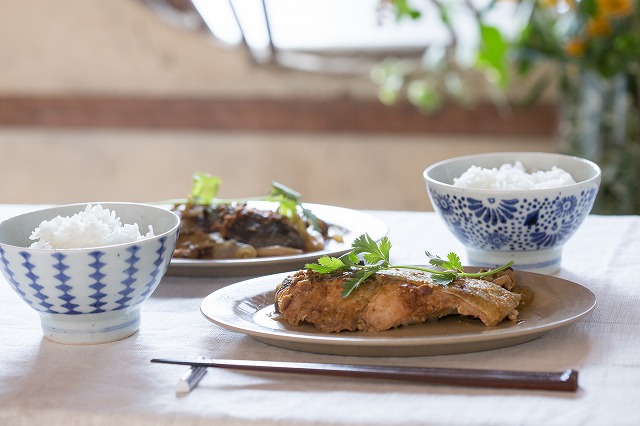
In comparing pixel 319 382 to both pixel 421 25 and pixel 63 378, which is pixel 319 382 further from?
pixel 421 25

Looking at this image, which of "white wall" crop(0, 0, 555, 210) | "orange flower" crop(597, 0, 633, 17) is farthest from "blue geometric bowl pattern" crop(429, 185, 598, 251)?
"white wall" crop(0, 0, 555, 210)

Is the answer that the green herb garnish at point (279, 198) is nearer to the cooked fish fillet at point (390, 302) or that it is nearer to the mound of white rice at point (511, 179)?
the mound of white rice at point (511, 179)

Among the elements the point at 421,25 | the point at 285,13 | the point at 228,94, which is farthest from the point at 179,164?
the point at 421,25

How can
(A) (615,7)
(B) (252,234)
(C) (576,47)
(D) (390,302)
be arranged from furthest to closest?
1. (C) (576,47)
2. (A) (615,7)
3. (B) (252,234)
4. (D) (390,302)

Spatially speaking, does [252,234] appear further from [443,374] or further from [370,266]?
[443,374]

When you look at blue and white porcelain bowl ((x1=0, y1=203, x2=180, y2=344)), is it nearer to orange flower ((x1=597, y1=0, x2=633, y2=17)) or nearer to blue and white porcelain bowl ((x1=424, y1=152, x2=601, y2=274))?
blue and white porcelain bowl ((x1=424, y1=152, x2=601, y2=274))

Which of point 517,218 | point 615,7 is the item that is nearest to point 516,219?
point 517,218

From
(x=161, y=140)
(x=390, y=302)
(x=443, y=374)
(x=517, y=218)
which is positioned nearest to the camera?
(x=443, y=374)
